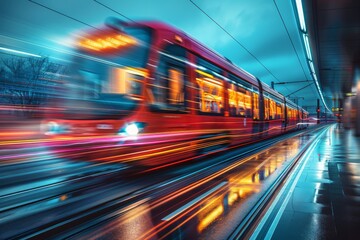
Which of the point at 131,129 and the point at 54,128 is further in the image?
the point at 131,129

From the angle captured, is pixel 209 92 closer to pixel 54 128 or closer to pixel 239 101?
pixel 239 101

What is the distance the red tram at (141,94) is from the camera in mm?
6688

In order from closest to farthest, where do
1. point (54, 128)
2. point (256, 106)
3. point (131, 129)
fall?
point (54, 128) → point (131, 129) → point (256, 106)

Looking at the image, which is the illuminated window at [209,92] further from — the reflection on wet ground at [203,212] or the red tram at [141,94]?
the reflection on wet ground at [203,212]

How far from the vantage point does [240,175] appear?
7836 mm

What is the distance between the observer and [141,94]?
6.96m

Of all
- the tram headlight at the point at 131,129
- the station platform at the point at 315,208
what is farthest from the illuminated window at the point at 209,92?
the station platform at the point at 315,208

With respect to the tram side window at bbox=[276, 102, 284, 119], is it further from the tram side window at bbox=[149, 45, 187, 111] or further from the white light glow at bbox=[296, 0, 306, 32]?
the tram side window at bbox=[149, 45, 187, 111]

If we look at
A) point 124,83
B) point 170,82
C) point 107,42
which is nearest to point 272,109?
point 170,82

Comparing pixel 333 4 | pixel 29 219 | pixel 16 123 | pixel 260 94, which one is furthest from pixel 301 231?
pixel 260 94

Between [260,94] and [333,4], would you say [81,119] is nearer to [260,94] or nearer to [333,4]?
[333,4]

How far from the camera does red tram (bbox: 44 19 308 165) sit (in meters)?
6.69

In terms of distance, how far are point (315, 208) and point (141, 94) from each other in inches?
159

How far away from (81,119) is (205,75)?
444 centimetres
